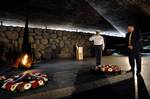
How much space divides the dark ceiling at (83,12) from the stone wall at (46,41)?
2.10 ft

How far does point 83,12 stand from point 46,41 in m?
3.34

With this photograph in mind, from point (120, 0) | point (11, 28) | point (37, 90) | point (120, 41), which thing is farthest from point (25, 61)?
point (120, 41)

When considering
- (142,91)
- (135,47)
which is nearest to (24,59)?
(135,47)

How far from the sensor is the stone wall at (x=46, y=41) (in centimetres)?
841

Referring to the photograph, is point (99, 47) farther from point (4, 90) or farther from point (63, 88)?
point (4, 90)

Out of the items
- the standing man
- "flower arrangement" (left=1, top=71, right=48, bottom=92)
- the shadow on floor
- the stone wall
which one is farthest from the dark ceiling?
the shadow on floor

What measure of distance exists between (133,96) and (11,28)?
23.0 feet

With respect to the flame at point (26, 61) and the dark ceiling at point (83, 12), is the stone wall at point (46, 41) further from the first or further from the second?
the flame at point (26, 61)

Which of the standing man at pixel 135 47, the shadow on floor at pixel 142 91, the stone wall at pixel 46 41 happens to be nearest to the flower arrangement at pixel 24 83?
the shadow on floor at pixel 142 91

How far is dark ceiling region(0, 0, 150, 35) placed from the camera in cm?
870

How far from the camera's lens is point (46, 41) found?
10250mm

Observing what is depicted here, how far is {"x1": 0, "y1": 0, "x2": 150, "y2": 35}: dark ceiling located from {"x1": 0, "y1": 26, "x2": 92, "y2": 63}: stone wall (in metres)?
0.64

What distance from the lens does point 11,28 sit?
8.62 metres

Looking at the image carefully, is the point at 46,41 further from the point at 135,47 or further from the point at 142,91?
the point at 142,91
